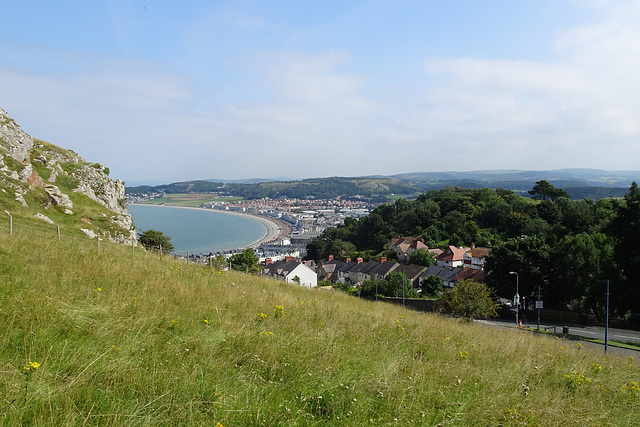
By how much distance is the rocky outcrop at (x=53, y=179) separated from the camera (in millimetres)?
23000

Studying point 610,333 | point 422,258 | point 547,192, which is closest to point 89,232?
point 610,333

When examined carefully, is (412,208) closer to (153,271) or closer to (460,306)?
(460,306)

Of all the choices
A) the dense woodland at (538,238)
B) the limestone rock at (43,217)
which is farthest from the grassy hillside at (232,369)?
the dense woodland at (538,238)

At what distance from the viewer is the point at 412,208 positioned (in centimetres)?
9981

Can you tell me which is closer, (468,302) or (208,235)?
(468,302)

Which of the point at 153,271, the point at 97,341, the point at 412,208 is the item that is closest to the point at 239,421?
the point at 97,341

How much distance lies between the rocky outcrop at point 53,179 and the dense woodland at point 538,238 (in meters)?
28.9

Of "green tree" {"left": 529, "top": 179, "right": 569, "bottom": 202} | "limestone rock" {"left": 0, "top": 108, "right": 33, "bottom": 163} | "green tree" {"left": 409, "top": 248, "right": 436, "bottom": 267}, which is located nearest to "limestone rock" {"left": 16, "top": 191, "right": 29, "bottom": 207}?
"limestone rock" {"left": 0, "top": 108, "right": 33, "bottom": 163}

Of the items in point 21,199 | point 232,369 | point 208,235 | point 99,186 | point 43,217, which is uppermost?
point 99,186

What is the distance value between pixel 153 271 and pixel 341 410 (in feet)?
19.8

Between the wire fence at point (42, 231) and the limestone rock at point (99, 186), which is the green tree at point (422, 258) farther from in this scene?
the wire fence at point (42, 231)

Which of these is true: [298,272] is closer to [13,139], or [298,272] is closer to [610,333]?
[13,139]

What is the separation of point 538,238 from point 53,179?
3834 cm

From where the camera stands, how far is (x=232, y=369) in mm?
3566
